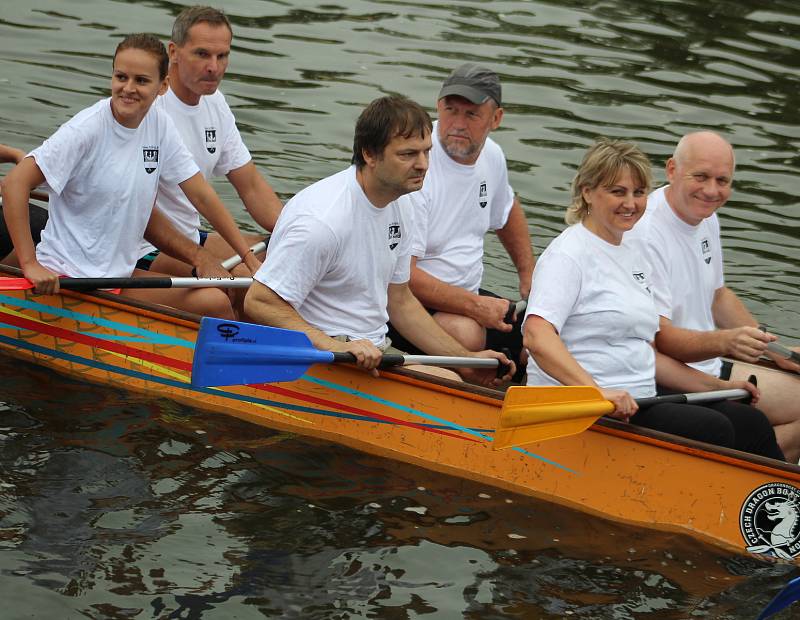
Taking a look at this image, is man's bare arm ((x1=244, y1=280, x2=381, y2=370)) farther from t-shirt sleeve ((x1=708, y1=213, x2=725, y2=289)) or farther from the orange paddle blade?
t-shirt sleeve ((x1=708, y1=213, x2=725, y2=289))

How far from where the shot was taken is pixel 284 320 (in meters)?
6.49

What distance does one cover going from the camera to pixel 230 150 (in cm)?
839

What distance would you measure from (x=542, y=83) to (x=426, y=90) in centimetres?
139

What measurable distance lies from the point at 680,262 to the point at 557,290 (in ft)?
3.87

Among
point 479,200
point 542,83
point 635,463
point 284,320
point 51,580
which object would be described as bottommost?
point 51,580

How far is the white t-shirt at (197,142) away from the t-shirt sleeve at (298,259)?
1.63 m

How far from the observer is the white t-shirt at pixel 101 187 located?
23.4 feet

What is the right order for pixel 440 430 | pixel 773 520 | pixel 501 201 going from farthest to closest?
pixel 501 201
pixel 440 430
pixel 773 520

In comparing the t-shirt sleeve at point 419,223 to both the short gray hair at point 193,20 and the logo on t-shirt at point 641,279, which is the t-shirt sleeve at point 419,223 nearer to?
the logo on t-shirt at point 641,279

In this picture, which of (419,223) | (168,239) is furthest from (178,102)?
(419,223)

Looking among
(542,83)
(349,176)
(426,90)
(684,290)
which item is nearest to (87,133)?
(349,176)

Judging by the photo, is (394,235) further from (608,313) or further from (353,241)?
(608,313)

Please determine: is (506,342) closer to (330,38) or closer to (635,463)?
(635,463)

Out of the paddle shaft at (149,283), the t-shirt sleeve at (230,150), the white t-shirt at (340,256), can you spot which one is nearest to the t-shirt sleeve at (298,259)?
the white t-shirt at (340,256)
